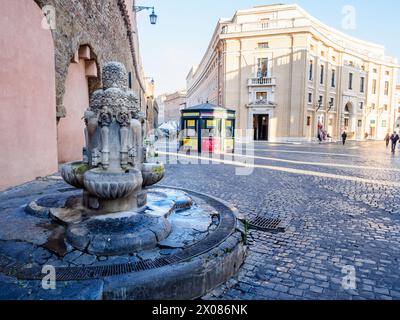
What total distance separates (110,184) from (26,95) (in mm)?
4892

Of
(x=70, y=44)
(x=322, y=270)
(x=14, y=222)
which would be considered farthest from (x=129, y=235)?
(x=70, y=44)

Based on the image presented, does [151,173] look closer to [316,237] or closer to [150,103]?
[316,237]

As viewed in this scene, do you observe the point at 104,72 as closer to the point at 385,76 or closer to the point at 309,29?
the point at 309,29

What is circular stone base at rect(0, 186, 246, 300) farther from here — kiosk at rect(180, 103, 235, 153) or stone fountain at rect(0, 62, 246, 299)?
kiosk at rect(180, 103, 235, 153)

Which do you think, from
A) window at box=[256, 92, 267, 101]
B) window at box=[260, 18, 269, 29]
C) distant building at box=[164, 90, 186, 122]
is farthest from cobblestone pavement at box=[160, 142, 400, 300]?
distant building at box=[164, 90, 186, 122]

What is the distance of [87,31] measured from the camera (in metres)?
10.6

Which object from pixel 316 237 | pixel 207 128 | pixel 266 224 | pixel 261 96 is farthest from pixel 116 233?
pixel 261 96

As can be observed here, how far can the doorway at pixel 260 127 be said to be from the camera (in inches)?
1315

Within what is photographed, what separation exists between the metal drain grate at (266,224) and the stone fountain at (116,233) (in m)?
0.54

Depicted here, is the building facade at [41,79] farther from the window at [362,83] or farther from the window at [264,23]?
the window at [362,83]

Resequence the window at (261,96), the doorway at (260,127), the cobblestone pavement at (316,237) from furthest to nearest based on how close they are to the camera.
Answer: the doorway at (260,127), the window at (261,96), the cobblestone pavement at (316,237)

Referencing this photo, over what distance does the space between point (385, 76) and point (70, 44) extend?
49.3 metres

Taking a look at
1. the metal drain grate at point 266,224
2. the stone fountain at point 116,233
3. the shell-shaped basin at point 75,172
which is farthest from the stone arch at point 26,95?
the metal drain grate at point 266,224

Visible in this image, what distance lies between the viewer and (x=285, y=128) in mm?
31875
